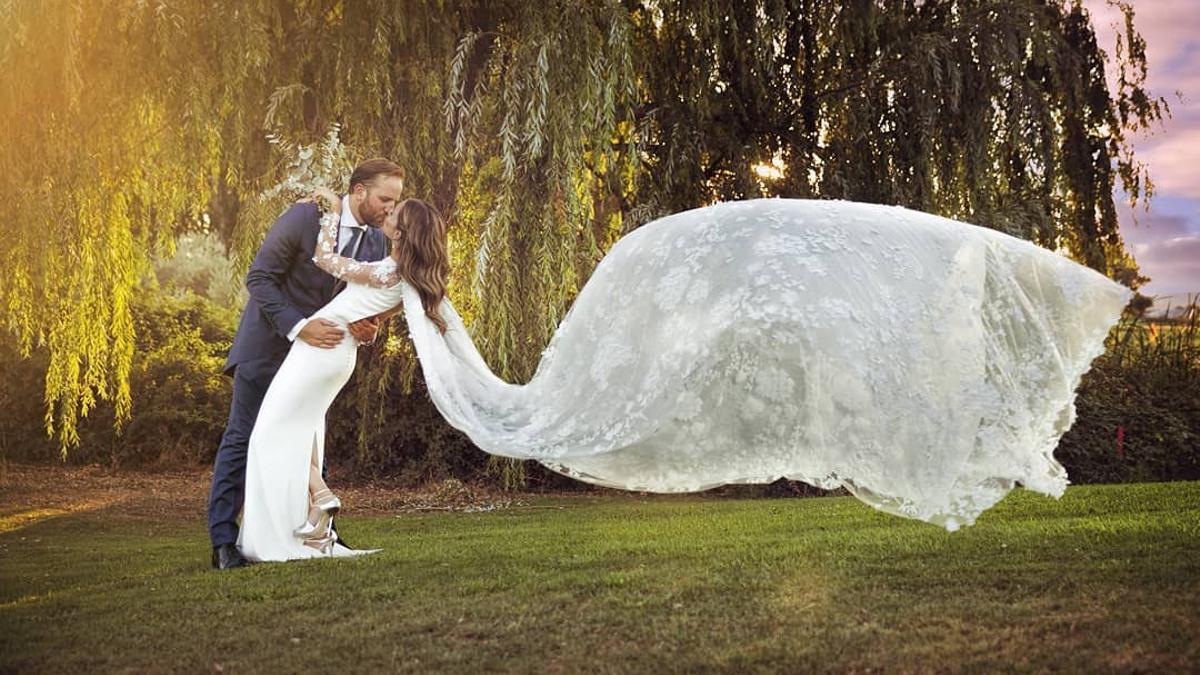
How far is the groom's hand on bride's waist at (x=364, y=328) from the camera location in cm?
512

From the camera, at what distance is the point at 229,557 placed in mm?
5047

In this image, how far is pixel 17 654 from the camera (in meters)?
3.64

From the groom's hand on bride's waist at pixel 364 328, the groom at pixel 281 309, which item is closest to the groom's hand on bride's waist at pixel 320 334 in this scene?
the groom at pixel 281 309

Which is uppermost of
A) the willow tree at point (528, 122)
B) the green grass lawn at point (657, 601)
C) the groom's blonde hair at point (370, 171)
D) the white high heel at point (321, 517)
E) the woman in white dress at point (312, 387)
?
the willow tree at point (528, 122)

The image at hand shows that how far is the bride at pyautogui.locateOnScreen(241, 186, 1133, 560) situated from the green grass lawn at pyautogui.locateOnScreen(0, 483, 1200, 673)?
0.45 metres

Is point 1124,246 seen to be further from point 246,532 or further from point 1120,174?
point 246,532

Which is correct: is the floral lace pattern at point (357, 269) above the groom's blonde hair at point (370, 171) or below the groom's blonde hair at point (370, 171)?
below

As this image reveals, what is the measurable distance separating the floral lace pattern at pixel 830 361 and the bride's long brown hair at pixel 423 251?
2.41 feet

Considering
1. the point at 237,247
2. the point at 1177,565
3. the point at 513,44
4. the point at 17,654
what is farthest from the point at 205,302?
the point at 1177,565

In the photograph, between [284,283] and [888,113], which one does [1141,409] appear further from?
[284,283]

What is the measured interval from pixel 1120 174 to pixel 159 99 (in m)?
7.51

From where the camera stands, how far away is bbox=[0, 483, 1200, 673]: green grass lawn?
335 centimetres

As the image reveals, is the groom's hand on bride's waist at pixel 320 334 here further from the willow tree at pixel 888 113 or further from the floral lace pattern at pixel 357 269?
the willow tree at pixel 888 113

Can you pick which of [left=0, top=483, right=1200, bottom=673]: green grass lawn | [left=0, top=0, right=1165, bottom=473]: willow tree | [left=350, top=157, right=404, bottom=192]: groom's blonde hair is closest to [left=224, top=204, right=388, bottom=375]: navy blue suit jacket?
[left=350, top=157, right=404, bottom=192]: groom's blonde hair
